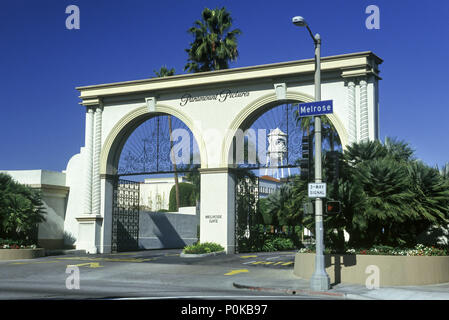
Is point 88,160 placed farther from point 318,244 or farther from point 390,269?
point 390,269

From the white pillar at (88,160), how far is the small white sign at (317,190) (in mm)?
19931

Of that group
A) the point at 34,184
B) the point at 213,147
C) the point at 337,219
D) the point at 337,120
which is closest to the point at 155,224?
the point at 34,184

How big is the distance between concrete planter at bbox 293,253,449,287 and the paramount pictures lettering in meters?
13.5

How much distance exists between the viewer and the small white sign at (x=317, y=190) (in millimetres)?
17828

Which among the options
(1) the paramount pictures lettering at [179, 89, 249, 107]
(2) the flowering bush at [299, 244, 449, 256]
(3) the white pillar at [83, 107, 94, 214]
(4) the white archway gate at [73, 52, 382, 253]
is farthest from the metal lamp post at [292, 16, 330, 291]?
(3) the white pillar at [83, 107, 94, 214]

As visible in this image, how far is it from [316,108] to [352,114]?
33.8 feet

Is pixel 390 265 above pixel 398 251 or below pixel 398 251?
below

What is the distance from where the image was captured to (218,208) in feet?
102

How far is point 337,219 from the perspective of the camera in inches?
824

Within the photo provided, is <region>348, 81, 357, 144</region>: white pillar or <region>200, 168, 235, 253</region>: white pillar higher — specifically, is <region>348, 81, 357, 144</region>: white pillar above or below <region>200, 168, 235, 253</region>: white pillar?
above

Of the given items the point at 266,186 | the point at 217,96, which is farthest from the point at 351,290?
the point at 266,186

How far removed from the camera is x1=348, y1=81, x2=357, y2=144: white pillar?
91.0 feet

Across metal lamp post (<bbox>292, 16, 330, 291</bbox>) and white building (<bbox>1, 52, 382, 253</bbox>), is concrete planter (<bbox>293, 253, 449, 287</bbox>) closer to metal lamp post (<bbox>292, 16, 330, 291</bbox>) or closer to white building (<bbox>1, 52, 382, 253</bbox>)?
metal lamp post (<bbox>292, 16, 330, 291</bbox>)
